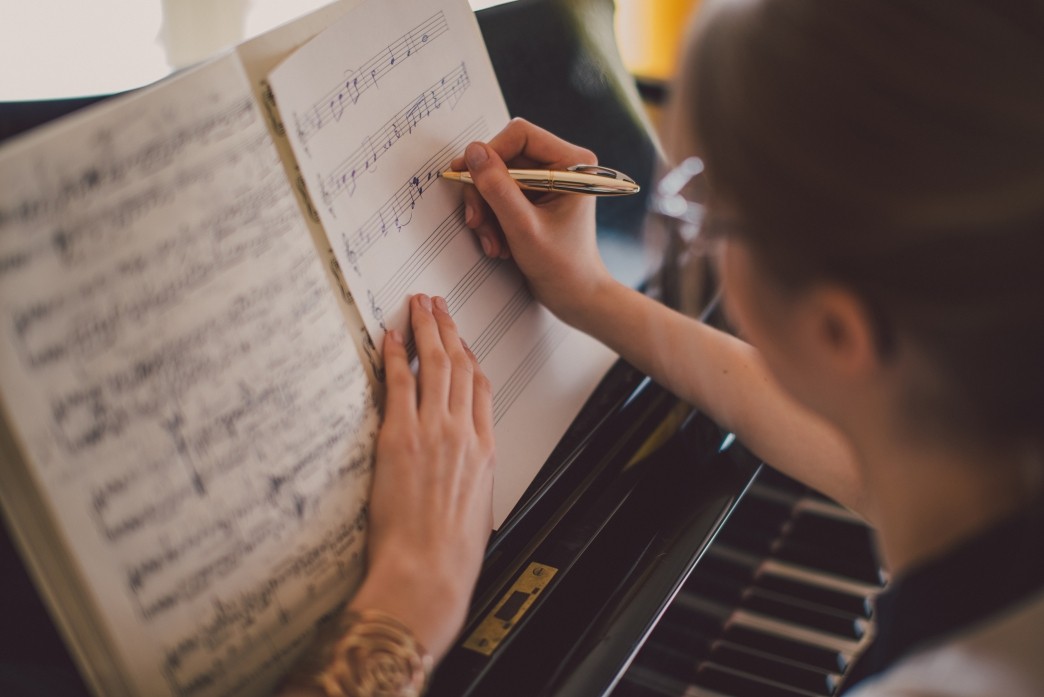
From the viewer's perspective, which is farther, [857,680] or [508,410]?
[857,680]

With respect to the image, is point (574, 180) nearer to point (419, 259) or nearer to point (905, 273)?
point (419, 259)

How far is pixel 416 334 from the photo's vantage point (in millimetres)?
860

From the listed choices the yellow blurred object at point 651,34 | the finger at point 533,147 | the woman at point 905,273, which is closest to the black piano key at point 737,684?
the woman at point 905,273

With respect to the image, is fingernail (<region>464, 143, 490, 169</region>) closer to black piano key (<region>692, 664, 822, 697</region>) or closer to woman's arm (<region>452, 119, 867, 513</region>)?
woman's arm (<region>452, 119, 867, 513</region>)

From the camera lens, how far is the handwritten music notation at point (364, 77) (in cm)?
79

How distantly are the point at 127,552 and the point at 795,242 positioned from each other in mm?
534

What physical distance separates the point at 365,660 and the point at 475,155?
53 cm

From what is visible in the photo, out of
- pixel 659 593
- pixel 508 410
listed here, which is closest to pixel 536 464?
pixel 508 410

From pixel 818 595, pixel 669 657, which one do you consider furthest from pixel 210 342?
pixel 818 595

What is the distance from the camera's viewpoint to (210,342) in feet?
2.22

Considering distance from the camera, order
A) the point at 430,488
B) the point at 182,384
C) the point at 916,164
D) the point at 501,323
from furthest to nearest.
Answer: the point at 501,323 → the point at 430,488 → the point at 182,384 → the point at 916,164

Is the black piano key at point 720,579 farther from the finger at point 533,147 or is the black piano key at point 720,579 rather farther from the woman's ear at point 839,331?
the finger at point 533,147

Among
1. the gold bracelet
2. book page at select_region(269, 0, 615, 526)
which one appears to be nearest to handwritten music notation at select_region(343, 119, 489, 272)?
book page at select_region(269, 0, 615, 526)

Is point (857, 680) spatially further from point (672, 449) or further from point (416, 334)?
point (416, 334)
